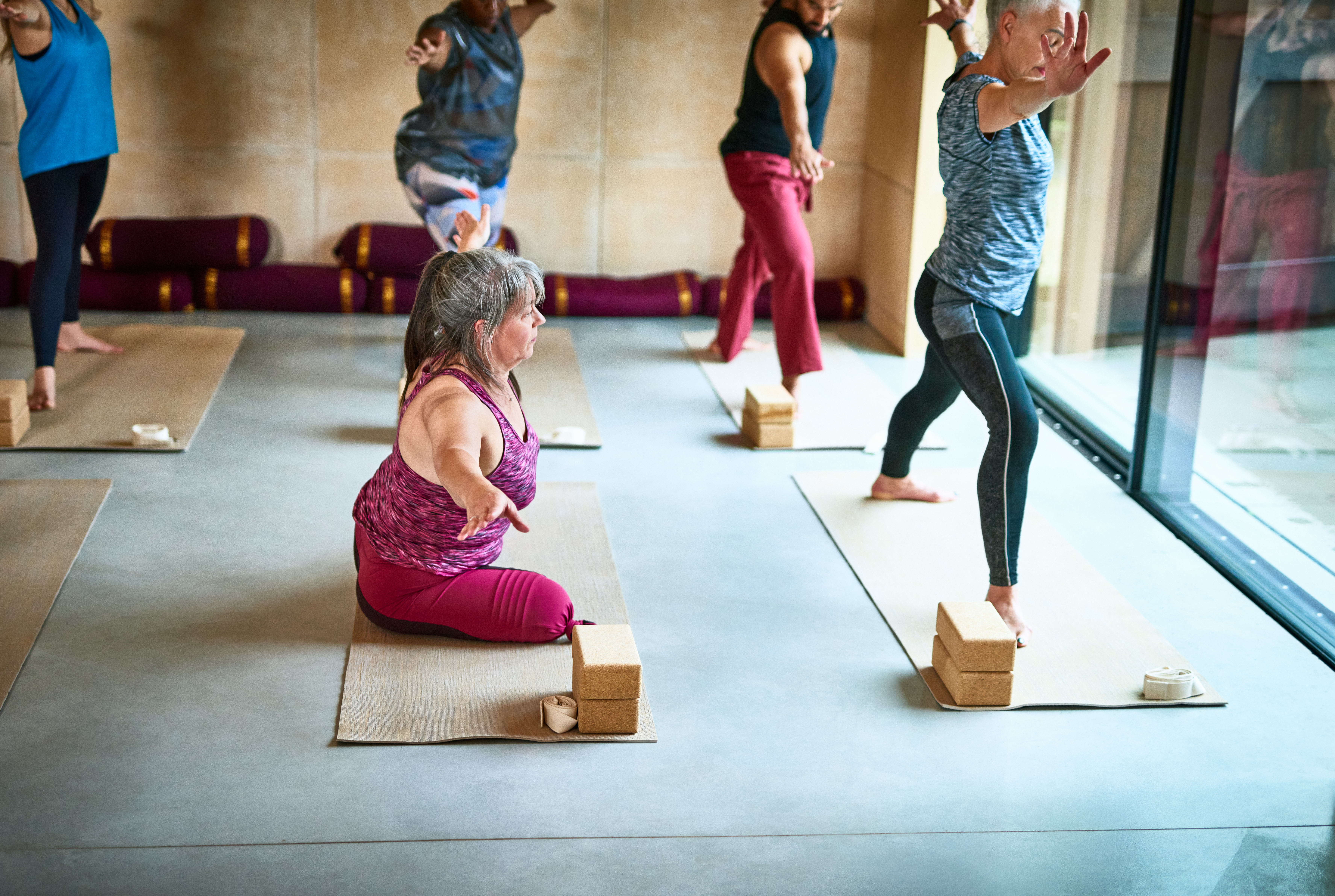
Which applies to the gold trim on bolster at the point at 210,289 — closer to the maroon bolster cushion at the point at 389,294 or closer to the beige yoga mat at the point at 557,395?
the maroon bolster cushion at the point at 389,294

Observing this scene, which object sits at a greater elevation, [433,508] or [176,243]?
[176,243]

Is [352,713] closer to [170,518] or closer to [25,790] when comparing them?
[25,790]

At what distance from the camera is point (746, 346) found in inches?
231

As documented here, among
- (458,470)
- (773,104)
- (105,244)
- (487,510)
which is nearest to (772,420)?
(773,104)

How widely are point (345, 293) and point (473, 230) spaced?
2835mm

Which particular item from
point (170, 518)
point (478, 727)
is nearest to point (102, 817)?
point (478, 727)

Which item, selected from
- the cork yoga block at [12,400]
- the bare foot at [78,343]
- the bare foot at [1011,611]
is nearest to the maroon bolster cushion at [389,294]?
the bare foot at [78,343]

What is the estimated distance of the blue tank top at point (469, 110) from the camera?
16.9ft

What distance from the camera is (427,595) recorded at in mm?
3057

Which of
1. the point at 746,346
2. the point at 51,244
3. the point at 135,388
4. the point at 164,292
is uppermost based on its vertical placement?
the point at 51,244

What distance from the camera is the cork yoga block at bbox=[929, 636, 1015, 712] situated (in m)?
2.91

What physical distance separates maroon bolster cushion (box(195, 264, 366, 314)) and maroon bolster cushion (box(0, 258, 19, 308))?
2.47 ft

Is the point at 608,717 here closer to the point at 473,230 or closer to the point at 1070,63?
the point at 473,230

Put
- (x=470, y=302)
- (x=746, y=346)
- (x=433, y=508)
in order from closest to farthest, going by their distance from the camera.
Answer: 1. (x=470, y=302)
2. (x=433, y=508)
3. (x=746, y=346)
